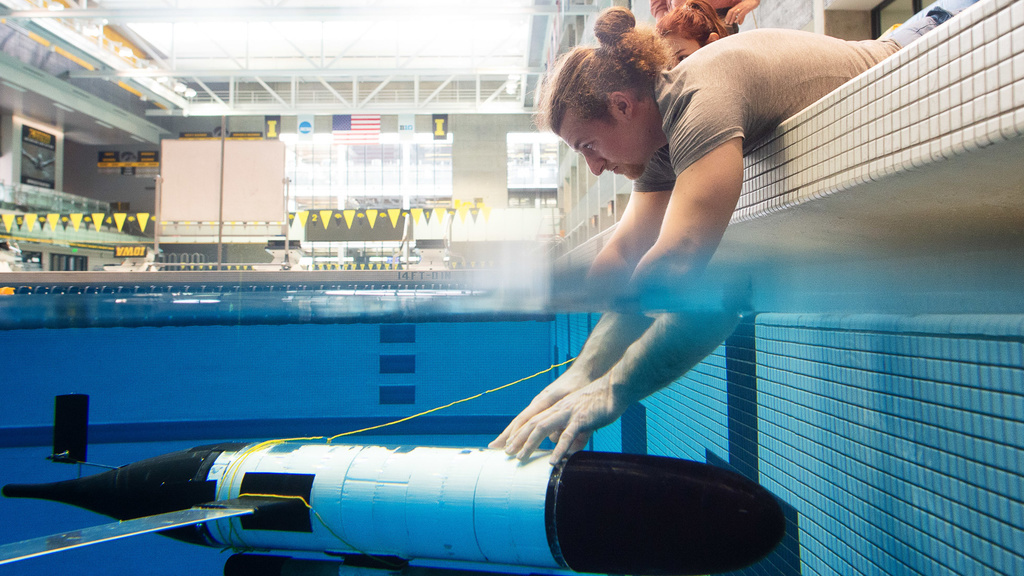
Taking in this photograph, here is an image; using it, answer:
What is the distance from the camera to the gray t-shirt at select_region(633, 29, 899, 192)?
38.2 inches

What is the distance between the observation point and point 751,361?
62.4 inches

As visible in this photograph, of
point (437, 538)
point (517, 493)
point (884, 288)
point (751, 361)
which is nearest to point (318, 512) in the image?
point (437, 538)

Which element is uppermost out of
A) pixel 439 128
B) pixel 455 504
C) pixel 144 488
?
pixel 439 128

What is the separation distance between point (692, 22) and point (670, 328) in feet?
2.76

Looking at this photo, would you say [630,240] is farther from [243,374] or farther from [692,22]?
[243,374]

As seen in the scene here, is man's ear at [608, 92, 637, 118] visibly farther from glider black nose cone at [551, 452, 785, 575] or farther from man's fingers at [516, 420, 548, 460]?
glider black nose cone at [551, 452, 785, 575]

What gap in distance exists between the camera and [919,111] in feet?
2.27

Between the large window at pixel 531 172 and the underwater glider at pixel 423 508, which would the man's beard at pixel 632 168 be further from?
the large window at pixel 531 172

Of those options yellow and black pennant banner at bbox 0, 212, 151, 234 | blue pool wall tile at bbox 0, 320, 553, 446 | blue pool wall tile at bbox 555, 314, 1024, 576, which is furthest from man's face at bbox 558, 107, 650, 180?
yellow and black pennant banner at bbox 0, 212, 151, 234

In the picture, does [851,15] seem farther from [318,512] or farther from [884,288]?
[318,512]

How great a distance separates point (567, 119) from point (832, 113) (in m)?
0.53

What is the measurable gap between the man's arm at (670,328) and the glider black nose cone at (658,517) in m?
0.16

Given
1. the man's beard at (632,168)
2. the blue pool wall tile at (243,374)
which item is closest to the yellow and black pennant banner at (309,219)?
the blue pool wall tile at (243,374)

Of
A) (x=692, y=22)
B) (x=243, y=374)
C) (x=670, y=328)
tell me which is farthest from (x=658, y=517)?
(x=243, y=374)
